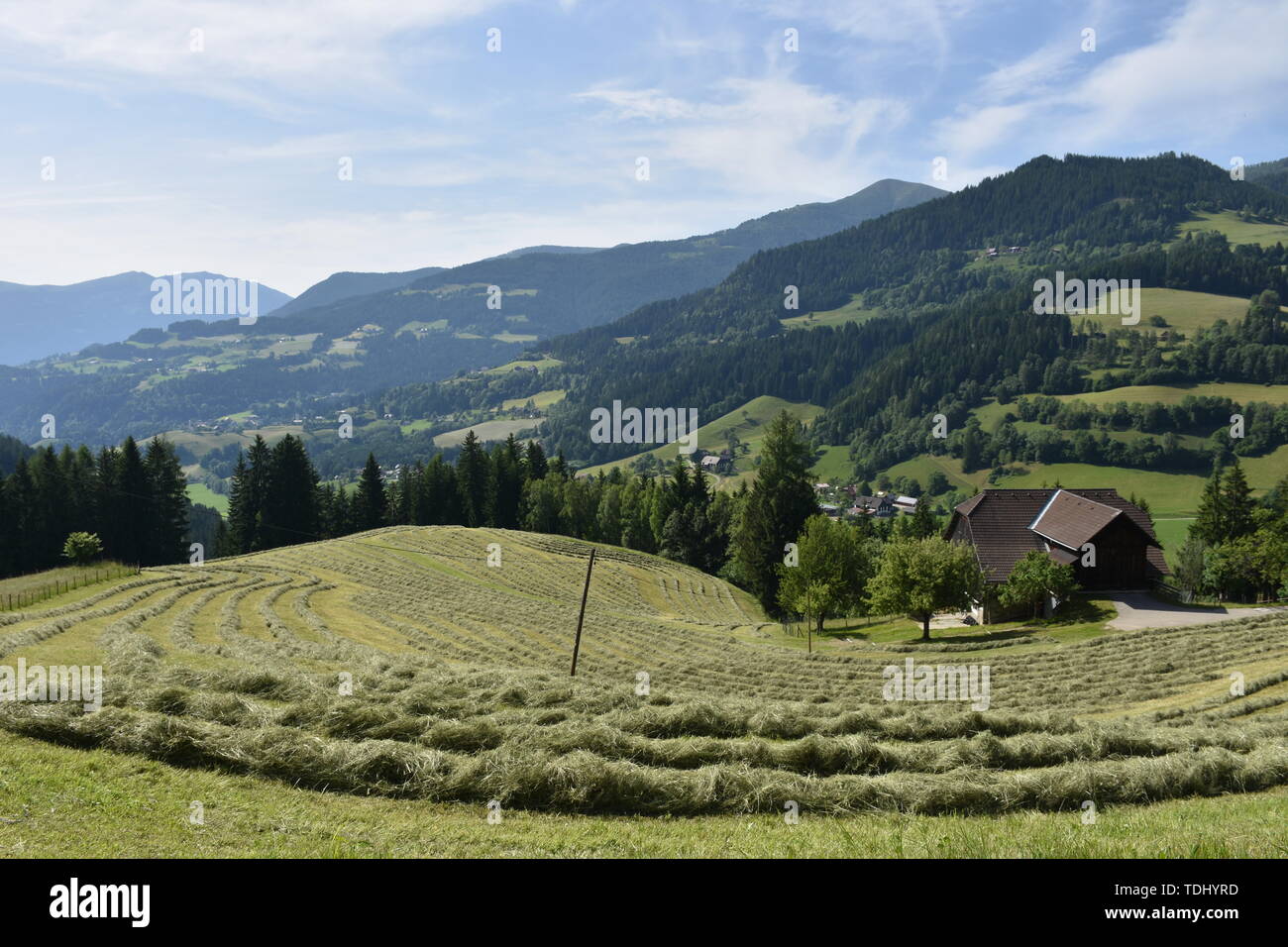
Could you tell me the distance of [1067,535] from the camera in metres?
58.2

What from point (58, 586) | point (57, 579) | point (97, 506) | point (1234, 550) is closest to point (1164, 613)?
point (1234, 550)

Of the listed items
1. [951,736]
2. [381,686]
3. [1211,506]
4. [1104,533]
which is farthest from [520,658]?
[1211,506]

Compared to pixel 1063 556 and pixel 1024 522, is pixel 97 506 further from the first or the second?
pixel 1063 556

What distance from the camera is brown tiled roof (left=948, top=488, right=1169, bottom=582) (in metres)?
57.6

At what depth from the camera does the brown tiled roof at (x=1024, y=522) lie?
57625 mm

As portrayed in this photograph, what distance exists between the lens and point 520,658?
39.6 m

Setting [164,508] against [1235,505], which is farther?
[1235,505]

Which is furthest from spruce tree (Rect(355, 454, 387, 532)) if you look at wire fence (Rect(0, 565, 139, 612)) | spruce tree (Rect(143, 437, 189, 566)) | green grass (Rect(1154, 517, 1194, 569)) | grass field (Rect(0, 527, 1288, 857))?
green grass (Rect(1154, 517, 1194, 569))

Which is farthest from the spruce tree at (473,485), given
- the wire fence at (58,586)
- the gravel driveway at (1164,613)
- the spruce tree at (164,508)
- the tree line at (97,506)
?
the gravel driveway at (1164,613)

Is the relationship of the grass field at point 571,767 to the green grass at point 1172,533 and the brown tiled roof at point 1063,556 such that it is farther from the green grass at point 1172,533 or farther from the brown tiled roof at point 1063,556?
the green grass at point 1172,533

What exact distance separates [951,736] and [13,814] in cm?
1769

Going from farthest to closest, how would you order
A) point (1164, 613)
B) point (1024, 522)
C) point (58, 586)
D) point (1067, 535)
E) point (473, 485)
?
point (473, 485), point (1024, 522), point (1067, 535), point (1164, 613), point (58, 586)

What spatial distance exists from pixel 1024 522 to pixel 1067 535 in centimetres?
583
